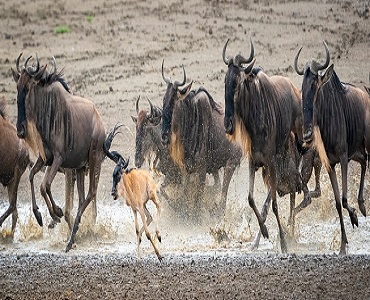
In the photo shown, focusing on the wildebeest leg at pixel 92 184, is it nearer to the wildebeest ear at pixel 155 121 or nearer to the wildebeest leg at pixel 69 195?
the wildebeest leg at pixel 69 195

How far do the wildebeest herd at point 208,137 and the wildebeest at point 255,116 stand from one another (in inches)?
0.4

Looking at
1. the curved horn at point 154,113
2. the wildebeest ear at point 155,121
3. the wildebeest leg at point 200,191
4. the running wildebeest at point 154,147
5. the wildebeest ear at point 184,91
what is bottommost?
the wildebeest leg at point 200,191

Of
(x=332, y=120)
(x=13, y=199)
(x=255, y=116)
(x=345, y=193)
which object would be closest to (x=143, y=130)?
(x=13, y=199)

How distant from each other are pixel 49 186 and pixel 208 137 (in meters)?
2.93

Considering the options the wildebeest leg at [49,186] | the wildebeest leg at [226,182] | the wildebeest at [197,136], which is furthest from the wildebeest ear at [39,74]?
the wildebeest leg at [226,182]

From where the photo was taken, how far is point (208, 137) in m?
14.7

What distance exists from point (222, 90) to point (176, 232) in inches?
230

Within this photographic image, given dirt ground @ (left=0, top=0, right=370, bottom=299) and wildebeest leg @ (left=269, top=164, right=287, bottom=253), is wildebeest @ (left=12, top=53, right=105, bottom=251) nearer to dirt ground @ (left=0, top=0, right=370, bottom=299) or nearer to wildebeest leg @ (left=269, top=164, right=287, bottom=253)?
dirt ground @ (left=0, top=0, right=370, bottom=299)

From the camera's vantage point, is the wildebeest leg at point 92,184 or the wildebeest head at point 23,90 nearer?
the wildebeest head at point 23,90

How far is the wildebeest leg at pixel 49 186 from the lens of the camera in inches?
492

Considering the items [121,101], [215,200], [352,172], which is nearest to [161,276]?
[215,200]

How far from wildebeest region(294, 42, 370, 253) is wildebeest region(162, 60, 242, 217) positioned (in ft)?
8.05

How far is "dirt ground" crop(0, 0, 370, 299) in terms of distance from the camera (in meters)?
9.47

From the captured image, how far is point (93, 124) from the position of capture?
44.2ft
